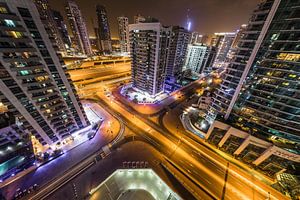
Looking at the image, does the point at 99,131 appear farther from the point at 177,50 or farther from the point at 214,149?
the point at 177,50

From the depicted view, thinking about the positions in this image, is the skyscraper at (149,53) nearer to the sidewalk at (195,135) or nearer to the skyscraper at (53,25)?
the sidewalk at (195,135)

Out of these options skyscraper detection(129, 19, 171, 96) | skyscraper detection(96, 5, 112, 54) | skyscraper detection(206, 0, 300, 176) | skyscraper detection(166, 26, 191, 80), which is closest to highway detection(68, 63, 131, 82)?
skyscraper detection(129, 19, 171, 96)

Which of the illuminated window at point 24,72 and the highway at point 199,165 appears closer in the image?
the illuminated window at point 24,72

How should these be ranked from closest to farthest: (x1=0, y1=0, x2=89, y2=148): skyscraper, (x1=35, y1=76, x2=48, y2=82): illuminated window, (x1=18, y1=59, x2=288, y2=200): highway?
(x1=0, y1=0, x2=89, y2=148): skyscraper
(x1=35, y1=76, x2=48, y2=82): illuminated window
(x1=18, y1=59, x2=288, y2=200): highway

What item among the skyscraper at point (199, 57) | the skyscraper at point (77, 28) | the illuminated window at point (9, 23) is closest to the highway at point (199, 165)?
the illuminated window at point (9, 23)

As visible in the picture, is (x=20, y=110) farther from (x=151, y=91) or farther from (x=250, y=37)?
(x=250, y=37)

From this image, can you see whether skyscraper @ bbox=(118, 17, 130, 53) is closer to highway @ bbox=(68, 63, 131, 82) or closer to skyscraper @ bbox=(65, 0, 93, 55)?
skyscraper @ bbox=(65, 0, 93, 55)
